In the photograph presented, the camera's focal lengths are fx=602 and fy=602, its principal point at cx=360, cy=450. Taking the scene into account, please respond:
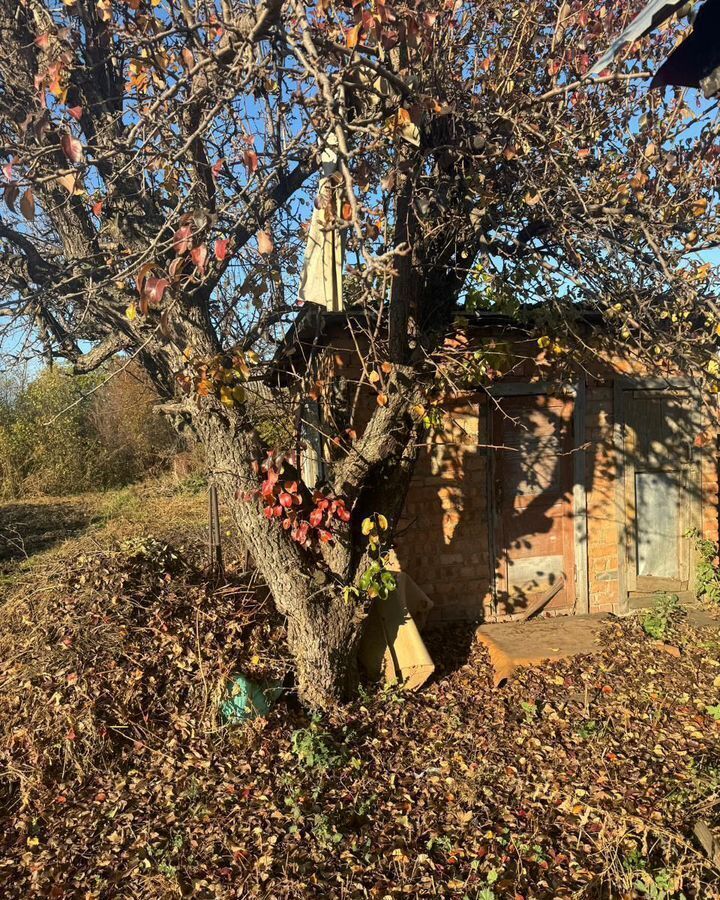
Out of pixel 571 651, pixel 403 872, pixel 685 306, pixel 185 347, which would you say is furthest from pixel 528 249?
pixel 403 872

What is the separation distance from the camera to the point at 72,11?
4.34 metres

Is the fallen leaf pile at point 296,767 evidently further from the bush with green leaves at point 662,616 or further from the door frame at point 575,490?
the door frame at point 575,490

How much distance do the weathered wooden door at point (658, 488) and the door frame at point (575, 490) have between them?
0.52 metres

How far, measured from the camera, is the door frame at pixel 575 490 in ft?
19.9

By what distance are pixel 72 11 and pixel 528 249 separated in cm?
369

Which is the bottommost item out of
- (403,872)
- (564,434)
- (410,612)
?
(403,872)

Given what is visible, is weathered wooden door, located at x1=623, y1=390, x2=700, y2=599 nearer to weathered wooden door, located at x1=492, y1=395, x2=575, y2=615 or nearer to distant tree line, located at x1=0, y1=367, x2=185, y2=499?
weathered wooden door, located at x1=492, y1=395, x2=575, y2=615

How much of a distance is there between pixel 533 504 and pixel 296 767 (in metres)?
3.59

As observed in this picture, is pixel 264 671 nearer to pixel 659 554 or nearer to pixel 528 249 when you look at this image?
pixel 528 249

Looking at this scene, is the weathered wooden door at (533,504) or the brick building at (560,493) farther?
the weathered wooden door at (533,504)

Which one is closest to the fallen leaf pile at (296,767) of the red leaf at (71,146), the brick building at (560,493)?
the brick building at (560,493)

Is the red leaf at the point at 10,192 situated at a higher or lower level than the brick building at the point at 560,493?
higher

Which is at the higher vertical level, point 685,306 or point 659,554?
point 685,306

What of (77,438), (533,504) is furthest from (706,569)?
(77,438)
